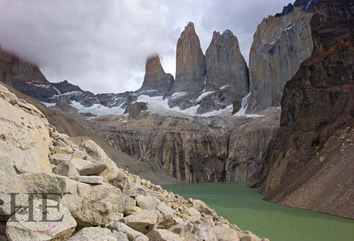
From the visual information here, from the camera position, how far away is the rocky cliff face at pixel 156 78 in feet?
541

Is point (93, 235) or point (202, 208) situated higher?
point (93, 235)

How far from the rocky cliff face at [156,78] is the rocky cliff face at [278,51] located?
54.8 meters

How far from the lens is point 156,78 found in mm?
170625

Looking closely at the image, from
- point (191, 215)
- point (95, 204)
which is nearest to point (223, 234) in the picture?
point (191, 215)

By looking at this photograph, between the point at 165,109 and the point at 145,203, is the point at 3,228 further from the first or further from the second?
the point at 165,109

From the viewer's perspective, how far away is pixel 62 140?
10883 millimetres

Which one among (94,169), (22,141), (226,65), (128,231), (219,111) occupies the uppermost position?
(226,65)

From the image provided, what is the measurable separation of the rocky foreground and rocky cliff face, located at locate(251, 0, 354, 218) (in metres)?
15.4

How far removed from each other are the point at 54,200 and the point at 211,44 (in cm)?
Answer: 14039

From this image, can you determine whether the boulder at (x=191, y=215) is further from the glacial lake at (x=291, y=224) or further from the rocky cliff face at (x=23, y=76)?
the rocky cliff face at (x=23, y=76)

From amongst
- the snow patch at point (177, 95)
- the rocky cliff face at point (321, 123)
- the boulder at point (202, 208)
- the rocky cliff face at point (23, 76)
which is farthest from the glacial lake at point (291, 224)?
the rocky cliff face at point (23, 76)

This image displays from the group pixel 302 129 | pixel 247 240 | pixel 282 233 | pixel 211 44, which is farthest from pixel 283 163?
pixel 211 44

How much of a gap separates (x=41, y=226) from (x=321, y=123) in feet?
113

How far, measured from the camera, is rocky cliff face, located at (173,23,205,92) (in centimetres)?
14438
